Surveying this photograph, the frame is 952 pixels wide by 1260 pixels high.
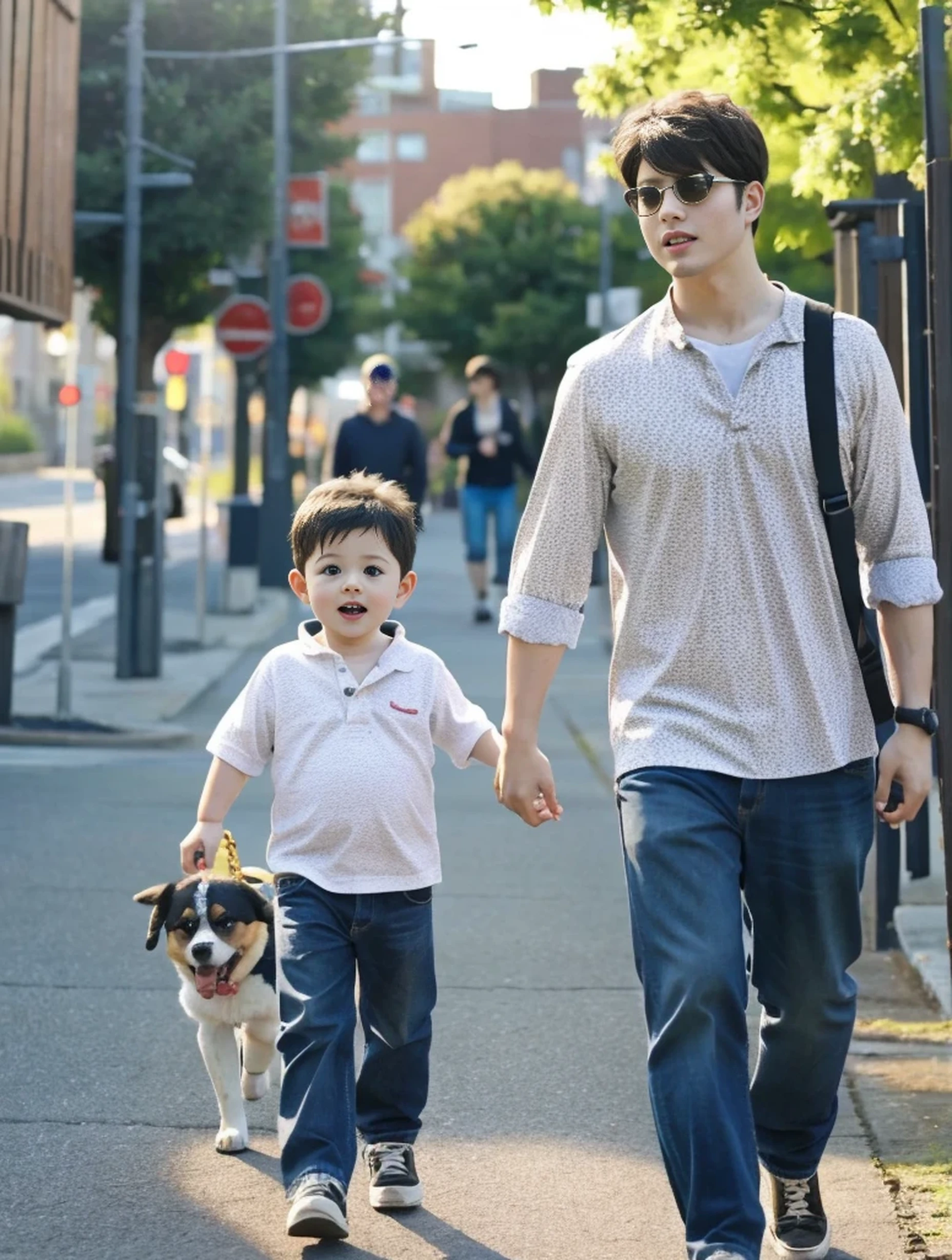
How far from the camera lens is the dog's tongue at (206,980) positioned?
4.72 meters

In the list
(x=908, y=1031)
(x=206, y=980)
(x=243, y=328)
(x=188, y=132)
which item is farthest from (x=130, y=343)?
(x=206, y=980)

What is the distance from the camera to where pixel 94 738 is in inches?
506

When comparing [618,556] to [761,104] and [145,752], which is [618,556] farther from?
[145,752]

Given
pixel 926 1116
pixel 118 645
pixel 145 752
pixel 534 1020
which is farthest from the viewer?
pixel 118 645

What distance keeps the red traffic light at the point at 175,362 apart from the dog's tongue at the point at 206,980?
14230 millimetres

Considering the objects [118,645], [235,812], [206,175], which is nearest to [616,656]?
[235,812]

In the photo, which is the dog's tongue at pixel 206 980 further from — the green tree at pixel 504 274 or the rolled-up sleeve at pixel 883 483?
the green tree at pixel 504 274

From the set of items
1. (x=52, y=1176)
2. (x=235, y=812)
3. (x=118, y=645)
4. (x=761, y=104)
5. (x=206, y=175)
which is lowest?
(x=52, y=1176)

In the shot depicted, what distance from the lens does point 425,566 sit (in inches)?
1331

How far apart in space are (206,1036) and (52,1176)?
0.41m

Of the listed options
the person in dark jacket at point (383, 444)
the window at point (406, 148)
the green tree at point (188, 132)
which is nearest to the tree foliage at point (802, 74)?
the person in dark jacket at point (383, 444)

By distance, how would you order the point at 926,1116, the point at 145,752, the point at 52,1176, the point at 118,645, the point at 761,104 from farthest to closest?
the point at 118,645, the point at 145,752, the point at 761,104, the point at 926,1116, the point at 52,1176

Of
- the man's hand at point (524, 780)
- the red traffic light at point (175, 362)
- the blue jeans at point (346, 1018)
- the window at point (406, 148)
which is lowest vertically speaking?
the blue jeans at point (346, 1018)

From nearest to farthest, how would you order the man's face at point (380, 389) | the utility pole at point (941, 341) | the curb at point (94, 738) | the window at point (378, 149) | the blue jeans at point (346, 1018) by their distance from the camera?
the blue jeans at point (346, 1018) < the utility pole at point (941, 341) < the curb at point (94, 738) < the man's face at point (380, 389) < the window at point (378, 149)
